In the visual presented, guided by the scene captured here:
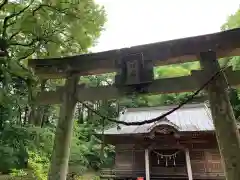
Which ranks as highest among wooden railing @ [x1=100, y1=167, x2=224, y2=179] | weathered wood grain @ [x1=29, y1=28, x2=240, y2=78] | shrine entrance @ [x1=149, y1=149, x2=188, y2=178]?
weathered wood grain @ [x1=29, y1=28, x2=240, y2=78]

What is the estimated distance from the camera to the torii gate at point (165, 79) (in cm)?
293

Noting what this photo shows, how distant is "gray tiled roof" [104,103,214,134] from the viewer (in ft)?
34.2

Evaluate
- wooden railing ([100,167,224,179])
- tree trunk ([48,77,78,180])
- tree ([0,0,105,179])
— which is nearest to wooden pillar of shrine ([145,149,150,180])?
wooden railing ([100,167,224,179])

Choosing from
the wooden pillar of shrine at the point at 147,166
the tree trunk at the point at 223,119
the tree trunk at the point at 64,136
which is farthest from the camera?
the wooden pillar of shrine at the point at 147,166

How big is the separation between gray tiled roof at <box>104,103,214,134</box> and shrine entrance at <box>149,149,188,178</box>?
154cm

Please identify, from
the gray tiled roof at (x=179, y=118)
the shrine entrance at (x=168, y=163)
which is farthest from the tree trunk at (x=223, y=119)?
the shrine entrance at (x=168, y=163)

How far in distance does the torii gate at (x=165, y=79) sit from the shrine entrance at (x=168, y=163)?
840 cm

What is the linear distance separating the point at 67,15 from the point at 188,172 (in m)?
9.10

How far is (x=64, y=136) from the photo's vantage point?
3.54 meters

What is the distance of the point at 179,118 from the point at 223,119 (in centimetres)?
1001

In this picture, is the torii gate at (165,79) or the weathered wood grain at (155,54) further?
the weathered wood grain at (155,54)

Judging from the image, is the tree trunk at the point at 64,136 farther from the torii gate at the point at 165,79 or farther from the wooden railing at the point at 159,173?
the wooden railing at the point at 159,173

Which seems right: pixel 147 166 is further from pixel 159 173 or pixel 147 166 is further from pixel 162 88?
pixel 162 88

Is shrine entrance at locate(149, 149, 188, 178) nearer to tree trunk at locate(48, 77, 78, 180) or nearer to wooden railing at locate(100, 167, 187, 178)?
wooden railing at locate(100, 167, 187, 178)
